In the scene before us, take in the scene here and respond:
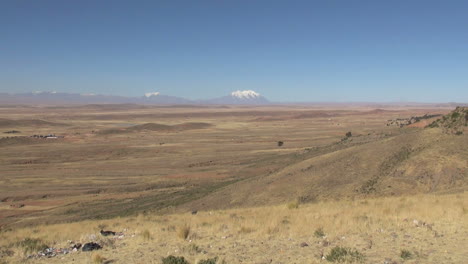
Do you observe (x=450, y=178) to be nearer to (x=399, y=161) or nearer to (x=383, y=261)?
(x=399, y=161)

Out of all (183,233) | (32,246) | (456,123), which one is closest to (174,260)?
(183,233)

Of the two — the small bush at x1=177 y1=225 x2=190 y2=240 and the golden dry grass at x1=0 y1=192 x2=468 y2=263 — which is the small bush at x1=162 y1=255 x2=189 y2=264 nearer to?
the golden dry grass at x1=0 y1=192 x2=468 y2=263

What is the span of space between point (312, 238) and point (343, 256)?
7.77ft

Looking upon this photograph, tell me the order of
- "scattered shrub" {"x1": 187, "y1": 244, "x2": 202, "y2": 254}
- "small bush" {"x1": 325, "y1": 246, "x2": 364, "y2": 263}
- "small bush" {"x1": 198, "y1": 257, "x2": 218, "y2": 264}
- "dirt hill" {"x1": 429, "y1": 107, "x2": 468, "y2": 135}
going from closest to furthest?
1. "small bush" {"x1": 325, "y1": 246, "x2": 364, "y2": 263}
2. "small bush" {"x1": 198, "y1": 257, "x2": 218, "y2": 264}
3. "scattered shrub" {"x1": 187, "y1": 244, "x2": 202, "y2": 254}
4. "dirt hill" {"x1": 429, "y1": 107, "x2": 468, "y2": 135}

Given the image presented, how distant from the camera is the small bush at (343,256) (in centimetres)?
832

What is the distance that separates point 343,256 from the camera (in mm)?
8445

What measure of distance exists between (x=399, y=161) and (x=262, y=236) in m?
17.2

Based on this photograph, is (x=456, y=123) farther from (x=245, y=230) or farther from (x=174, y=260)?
(x=174, y=260)

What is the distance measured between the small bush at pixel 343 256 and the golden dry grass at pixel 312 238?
0.29 meters

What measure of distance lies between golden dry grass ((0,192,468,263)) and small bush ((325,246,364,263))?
29cm

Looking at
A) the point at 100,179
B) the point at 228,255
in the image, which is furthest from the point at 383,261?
the point at 100,179

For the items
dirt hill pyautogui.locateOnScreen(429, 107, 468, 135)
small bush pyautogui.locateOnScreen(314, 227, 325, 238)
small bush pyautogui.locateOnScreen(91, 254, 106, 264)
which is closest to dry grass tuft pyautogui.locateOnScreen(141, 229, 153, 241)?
small bush pyautogui.locateOnScreen(91, 254, 106, 264)

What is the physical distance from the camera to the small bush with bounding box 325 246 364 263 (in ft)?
27.3

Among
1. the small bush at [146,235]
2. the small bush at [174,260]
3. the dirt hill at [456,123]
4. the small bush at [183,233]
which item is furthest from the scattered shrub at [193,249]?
the dirt hill at [456,123]
